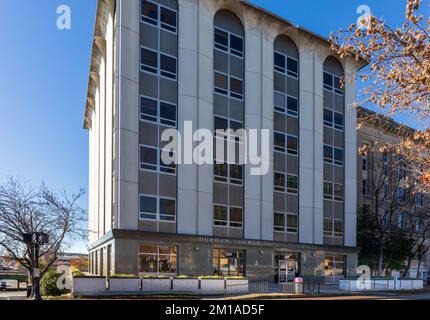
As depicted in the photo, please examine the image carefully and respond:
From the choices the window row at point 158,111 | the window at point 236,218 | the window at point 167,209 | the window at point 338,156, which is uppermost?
the window row at point 158,111

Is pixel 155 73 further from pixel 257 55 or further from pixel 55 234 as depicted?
pixel 55 234

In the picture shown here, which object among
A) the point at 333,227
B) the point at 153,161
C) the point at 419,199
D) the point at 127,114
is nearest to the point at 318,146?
the point at 333,227

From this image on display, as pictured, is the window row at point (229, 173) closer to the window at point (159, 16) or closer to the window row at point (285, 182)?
the window row at point (285, 182)

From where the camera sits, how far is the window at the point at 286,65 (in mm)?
43344

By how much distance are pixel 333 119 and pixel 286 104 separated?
21.7ft

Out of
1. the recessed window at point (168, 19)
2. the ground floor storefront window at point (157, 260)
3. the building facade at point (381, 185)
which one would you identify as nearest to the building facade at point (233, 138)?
the ground floor storefront window at point (157, 260)

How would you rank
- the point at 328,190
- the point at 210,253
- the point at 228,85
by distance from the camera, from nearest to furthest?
the point at 210,253 < the point at 228,85 < the point at 328,190

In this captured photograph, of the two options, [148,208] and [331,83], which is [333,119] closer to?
[331,83]

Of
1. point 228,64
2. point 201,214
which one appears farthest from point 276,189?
point 228,64

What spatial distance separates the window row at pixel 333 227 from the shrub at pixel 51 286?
85.2ft

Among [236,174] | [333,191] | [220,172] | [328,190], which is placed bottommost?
[333,191]

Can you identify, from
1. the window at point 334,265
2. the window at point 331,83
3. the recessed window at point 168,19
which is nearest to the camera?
the recessed window at point 168,19

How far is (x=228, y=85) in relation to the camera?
39.2 m

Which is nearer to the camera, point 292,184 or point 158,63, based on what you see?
point 158,63
